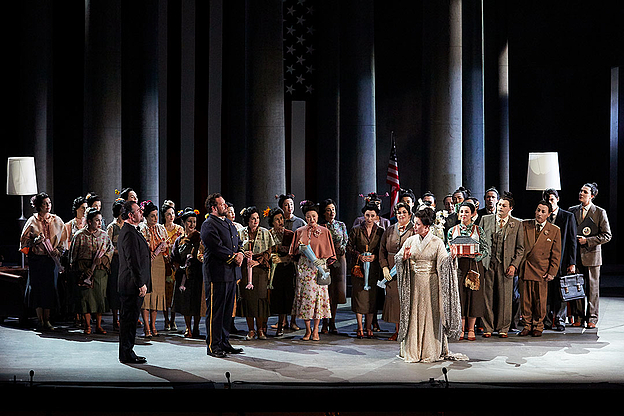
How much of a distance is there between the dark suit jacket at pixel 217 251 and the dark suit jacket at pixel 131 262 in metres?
0.65

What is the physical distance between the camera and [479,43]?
781 inches

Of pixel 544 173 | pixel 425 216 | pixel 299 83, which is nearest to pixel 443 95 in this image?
pixel 544 173

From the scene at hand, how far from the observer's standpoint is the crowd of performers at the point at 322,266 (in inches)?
392

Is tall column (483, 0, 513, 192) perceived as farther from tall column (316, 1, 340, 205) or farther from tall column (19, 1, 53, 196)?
tall column (19, 1, 53, 196)

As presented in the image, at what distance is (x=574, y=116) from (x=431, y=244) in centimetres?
1238

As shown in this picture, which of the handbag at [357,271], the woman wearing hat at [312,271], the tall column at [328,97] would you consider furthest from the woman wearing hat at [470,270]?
the tall column at [328,97]

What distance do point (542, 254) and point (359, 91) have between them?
292 inches

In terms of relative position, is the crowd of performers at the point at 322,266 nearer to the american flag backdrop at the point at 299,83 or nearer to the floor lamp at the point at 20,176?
the floor lamp at the point at 20,176

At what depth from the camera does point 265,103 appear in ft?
43.3

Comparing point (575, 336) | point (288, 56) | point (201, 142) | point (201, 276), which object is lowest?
point (575, 336)
